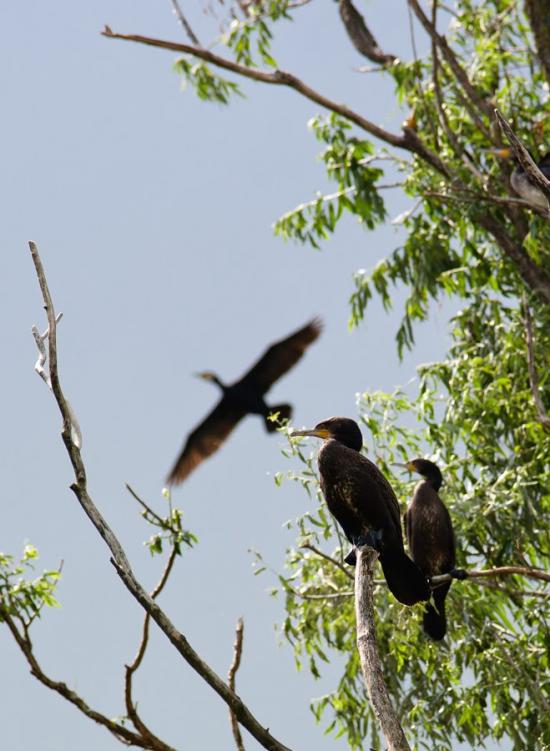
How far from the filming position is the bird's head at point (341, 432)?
5086 mm

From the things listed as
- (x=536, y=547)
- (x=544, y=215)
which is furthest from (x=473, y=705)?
(x=544, y=215)

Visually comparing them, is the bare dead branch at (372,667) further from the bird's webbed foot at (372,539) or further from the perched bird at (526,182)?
the perched bird at (526,182)

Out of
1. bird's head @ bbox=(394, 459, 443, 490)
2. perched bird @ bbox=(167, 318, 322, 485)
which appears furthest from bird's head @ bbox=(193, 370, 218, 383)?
bird's head @ bbox=(394, 459, 443, 490)

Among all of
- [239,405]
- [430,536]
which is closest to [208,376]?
[239,405]

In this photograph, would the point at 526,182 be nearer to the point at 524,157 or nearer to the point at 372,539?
the point at 524,157

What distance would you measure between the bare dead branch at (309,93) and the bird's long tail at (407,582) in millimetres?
5505

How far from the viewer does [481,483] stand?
8.10 meters

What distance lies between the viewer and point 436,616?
630 centimetres

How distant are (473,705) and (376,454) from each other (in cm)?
155

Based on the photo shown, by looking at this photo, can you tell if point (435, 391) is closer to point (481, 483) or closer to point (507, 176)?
point (481, 483)

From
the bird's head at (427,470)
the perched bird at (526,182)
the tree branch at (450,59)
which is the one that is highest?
the tree branch at (450,59)

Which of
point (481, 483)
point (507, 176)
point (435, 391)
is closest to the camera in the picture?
point (481, 483)

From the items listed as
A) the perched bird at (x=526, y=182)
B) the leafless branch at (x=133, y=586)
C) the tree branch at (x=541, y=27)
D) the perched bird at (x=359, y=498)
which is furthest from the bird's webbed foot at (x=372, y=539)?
the tree branch at (x=541, y=27)

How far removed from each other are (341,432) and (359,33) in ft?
25.2
